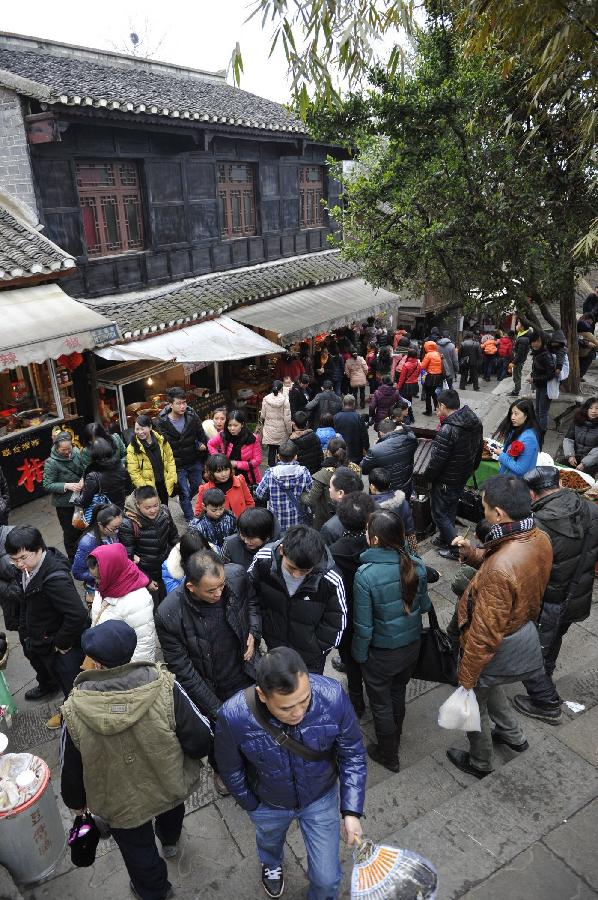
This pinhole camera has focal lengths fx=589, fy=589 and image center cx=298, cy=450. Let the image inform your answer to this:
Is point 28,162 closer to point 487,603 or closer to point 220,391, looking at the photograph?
point 220,391

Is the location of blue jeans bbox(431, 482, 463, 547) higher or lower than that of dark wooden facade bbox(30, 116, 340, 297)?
lower

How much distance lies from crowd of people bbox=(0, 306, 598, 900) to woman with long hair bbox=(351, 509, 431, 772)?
13mm

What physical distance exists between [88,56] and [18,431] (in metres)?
10.3

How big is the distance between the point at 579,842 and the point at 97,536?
3.99m

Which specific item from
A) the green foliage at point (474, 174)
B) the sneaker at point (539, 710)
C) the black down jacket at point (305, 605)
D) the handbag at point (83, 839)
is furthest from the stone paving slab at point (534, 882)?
the green foliage at point (474, 174)

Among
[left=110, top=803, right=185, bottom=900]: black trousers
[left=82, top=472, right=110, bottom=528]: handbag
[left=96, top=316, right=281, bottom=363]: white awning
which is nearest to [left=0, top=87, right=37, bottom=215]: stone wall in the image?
[left=96, top=316, right=281, bottom=363]: white awning

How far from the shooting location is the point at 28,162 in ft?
30.7

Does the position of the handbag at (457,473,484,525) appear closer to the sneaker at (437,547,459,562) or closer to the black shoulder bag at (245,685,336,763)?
the sneaker at (437,547,459,562)

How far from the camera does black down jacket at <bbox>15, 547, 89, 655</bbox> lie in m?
4.09

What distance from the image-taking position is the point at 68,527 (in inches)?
268

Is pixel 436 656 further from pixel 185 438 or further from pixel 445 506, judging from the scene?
pixel 185 438

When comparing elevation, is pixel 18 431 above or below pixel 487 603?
below

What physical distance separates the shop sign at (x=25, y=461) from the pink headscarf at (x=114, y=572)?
586 centimetres

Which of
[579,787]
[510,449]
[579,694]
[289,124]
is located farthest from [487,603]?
[289,124]
